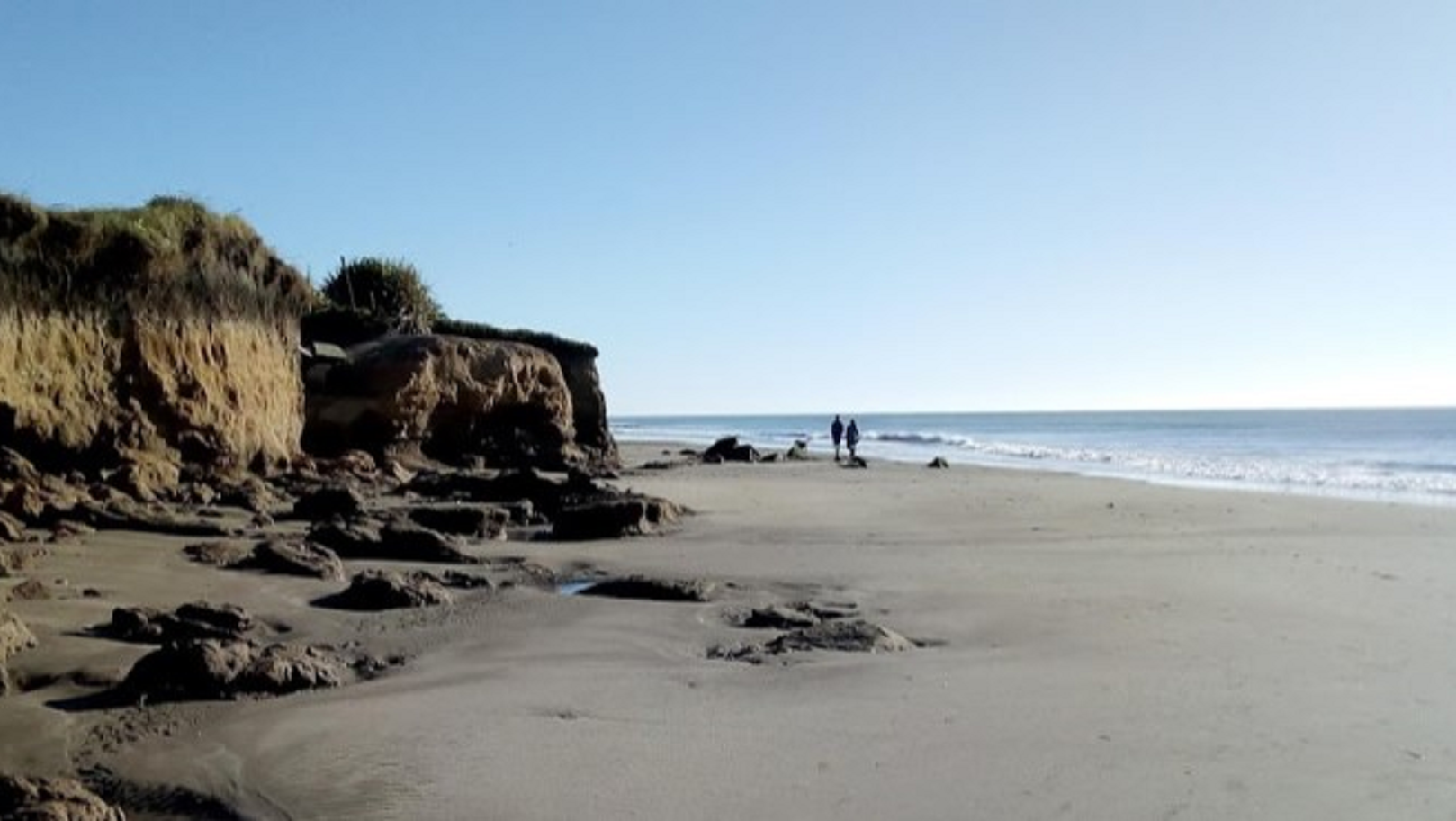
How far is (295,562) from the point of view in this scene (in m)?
8.93

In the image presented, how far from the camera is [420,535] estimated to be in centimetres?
1058

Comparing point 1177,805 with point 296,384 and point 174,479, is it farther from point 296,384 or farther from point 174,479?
point 296,384

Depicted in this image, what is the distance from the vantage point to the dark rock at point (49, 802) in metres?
3.65

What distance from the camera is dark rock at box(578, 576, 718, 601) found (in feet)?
28.9

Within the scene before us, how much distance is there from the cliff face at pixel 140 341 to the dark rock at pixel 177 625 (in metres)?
6.20

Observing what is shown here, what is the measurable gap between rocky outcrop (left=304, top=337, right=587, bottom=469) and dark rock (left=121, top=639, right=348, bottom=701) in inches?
659

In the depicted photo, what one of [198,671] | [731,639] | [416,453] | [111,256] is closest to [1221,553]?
[731,639]

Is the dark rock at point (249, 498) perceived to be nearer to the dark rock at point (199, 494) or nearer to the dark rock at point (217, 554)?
the dark rock at point (199, 494)

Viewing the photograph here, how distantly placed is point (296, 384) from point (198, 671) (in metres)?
13.8

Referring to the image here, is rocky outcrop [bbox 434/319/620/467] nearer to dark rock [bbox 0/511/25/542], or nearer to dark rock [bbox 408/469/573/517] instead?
dark rock [bbox 408/469/573/517]

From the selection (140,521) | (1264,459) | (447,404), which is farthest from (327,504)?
(1264,459)

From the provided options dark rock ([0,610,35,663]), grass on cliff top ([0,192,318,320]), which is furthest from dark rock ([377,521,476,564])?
grass on cliff top ([0,192,318,320])

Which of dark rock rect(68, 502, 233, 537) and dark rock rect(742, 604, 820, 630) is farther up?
dark rock rect(68, 502, 233, 537)

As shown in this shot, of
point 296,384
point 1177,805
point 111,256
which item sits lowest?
point 1177,805
